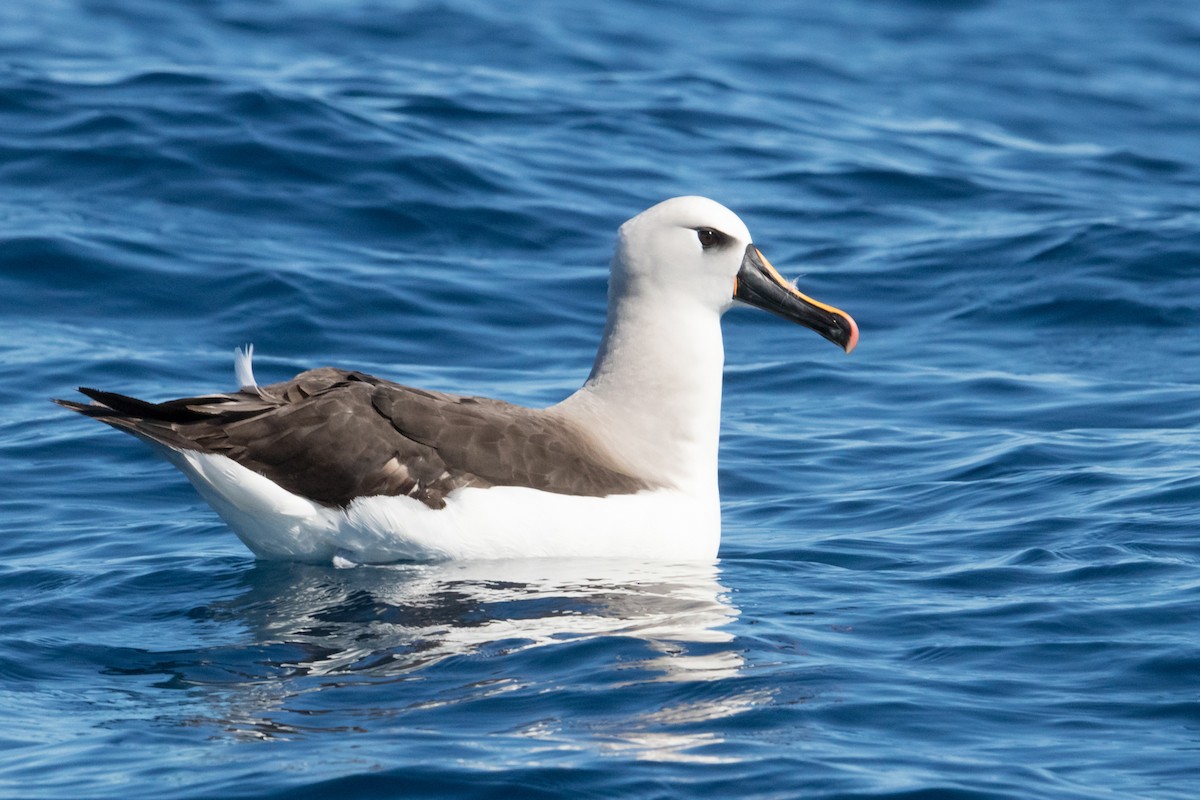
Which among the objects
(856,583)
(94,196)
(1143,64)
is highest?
(1143,64)

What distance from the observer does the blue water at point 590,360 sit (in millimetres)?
6250

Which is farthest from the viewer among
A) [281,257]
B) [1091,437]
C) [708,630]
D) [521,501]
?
[281,257]

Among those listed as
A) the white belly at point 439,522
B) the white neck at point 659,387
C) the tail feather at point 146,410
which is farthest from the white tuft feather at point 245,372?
the white neck at point 659,387

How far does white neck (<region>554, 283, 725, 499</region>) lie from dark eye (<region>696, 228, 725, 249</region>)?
302 millimetres

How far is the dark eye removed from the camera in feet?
29.8

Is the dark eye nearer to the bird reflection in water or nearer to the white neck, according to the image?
the white neck

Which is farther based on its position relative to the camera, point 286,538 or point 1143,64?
point 1143,64

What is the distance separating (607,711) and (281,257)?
9168mm

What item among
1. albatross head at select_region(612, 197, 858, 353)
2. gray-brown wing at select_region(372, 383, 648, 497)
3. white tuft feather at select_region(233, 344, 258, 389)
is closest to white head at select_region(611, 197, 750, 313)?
albatross head at select_region(612, 197, 858, 353)

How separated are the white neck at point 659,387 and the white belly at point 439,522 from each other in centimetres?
52

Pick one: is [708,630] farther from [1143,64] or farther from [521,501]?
[1143,64]

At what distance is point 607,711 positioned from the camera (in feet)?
21.0

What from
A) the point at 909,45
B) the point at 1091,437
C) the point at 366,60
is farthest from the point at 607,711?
the point at 909,45

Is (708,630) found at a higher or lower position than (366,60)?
lower
